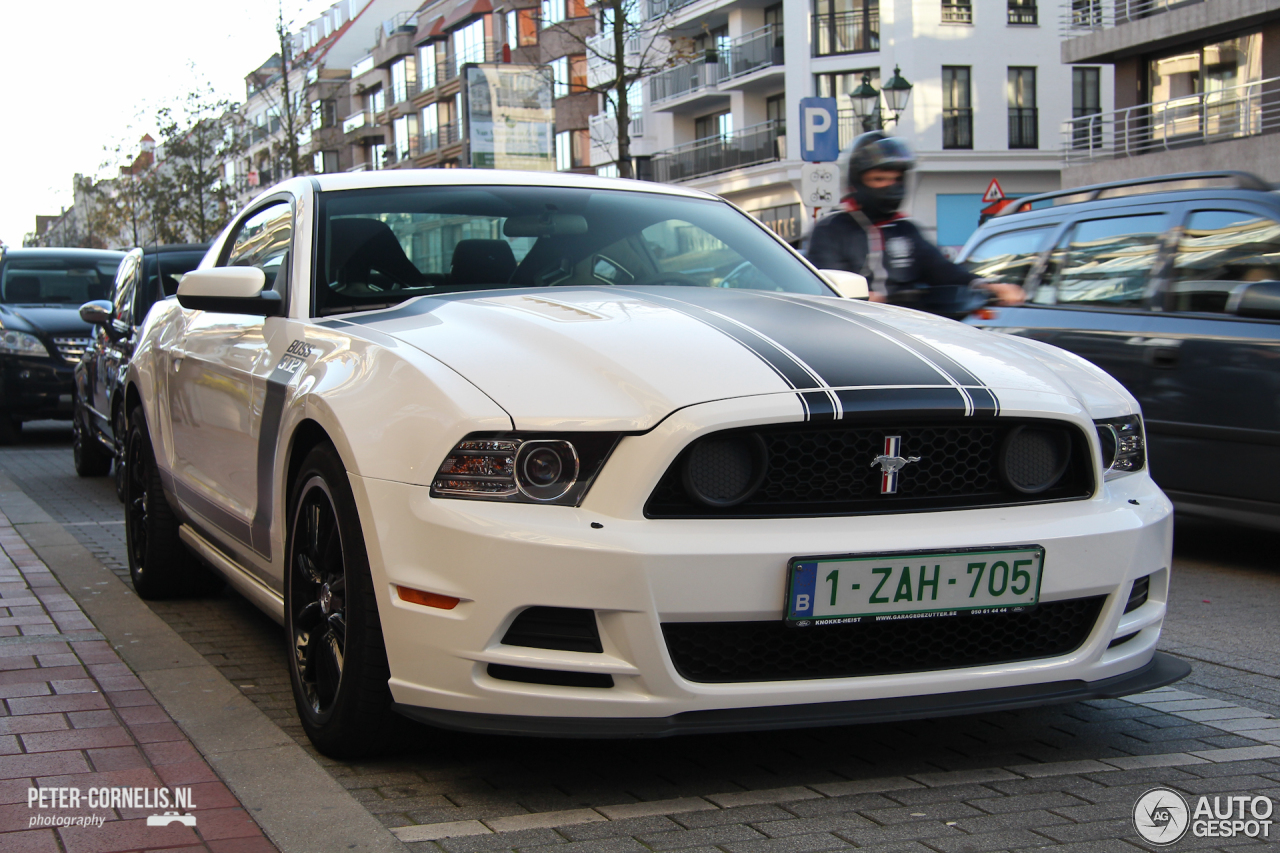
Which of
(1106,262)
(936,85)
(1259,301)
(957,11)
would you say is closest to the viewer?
(1259,301)

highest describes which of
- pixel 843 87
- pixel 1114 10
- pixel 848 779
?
pixel 1114 10

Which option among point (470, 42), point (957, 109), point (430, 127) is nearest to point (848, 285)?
point (957, 109)

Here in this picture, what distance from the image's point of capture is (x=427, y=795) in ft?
10.5

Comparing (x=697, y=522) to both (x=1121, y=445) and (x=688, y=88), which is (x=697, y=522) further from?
(x=688, y=88)

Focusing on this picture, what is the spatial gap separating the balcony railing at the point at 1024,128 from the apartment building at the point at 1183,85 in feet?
20.8

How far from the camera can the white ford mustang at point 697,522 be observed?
2.97 metres

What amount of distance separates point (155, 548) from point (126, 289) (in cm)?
541

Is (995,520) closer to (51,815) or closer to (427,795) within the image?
(427,795)

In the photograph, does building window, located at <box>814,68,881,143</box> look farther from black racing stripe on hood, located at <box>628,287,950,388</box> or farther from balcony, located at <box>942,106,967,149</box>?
black racing stripe on hood, located at <box>628,287,950,388</box>

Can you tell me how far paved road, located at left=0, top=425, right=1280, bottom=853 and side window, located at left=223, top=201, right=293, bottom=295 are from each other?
1364 millimetres

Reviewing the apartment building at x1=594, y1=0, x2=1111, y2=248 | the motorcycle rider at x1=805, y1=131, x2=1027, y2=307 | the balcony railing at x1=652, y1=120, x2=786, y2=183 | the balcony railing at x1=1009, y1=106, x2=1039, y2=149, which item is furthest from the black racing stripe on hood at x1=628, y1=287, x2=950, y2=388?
the balcony railing at x1=1009, y1=106, x2=1039, y2=149

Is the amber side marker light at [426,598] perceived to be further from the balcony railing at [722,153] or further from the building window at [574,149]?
the building window at [574,149]

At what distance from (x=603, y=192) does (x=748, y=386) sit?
1950mm

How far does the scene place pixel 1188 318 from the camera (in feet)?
20.7
